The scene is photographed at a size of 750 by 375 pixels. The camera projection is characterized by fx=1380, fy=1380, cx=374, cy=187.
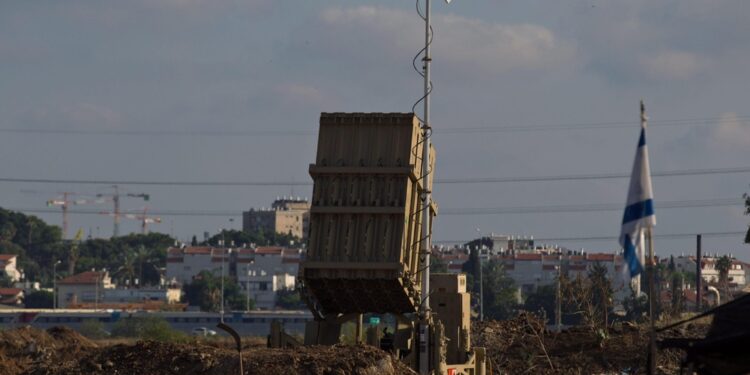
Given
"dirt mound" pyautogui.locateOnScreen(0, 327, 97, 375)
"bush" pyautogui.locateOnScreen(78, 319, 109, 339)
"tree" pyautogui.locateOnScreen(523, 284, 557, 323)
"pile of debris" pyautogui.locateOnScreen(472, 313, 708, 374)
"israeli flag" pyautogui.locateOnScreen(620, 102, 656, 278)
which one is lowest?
"bush" pyautogui.locateOnScreen(78, 319, 109, 339)

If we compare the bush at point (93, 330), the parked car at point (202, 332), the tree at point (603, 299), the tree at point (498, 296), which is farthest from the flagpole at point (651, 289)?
the tree at point (498, 296)

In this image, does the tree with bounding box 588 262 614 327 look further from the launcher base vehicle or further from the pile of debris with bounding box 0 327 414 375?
the pile of debris with bounding box 0 327 414 375

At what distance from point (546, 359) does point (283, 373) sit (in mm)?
16564

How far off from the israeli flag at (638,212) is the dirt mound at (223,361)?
30.4 feet

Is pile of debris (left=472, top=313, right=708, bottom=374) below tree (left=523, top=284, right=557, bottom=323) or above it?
below

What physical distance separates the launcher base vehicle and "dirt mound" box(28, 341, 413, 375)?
1225 millimetres

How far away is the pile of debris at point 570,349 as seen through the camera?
1516 inches

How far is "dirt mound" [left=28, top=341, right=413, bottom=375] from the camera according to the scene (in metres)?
25.1

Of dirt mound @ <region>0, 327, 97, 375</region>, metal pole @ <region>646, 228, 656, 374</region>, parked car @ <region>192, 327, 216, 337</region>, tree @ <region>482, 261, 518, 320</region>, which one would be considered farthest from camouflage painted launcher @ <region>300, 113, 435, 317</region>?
tree @ <region>482, 261, 518, 320</region>

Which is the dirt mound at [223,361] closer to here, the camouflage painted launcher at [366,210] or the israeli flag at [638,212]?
the camouflage painted launcher at [366,210]

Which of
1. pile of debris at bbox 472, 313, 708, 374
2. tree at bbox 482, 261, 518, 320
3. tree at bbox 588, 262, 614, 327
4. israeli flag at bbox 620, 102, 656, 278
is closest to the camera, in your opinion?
israeli flag at bbox 620, 102, 656, 278

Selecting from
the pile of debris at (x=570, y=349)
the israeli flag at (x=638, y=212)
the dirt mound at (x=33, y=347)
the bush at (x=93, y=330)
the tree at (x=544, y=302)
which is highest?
the israeli flag at (x=638, y=212)

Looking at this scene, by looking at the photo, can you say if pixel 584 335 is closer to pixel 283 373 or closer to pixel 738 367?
pixel 283 373

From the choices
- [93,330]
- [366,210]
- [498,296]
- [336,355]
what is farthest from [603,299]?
[498,296]
